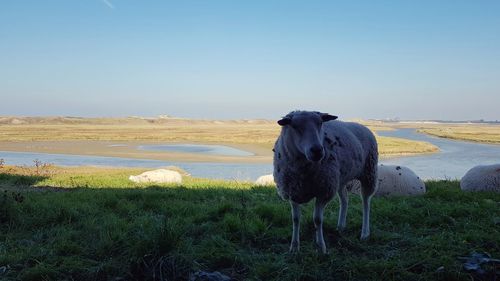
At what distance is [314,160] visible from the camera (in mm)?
5211

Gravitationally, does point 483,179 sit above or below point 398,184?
above

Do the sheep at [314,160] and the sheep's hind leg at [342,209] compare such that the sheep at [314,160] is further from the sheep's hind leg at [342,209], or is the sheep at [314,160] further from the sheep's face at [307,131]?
the sheep's hind leg at [342,209]

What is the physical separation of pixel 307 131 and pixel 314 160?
A: 438mm

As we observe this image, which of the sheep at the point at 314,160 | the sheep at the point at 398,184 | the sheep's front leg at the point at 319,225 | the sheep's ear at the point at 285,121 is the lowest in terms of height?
the sheep at the point at 398,184

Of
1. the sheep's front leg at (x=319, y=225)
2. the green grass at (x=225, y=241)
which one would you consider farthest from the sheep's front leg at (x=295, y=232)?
the sheep's front leg at (x=319, y=225)

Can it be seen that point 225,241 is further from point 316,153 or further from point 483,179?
point 483,179

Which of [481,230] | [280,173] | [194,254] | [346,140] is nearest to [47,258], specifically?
[194,254]

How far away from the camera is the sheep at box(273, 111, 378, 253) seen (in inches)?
217

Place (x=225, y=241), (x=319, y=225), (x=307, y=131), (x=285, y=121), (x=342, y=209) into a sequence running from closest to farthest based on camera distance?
1. (x=307, y=131)
2. (x=285, y=121)
3. (x=319, y=225)
4. (x=225, y=241)
5. (x=342, y=209)

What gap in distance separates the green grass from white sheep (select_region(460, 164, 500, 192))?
8.77 feet

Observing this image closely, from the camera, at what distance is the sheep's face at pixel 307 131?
17.1 ft

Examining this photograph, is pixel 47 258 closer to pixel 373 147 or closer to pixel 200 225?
pixel 200 225

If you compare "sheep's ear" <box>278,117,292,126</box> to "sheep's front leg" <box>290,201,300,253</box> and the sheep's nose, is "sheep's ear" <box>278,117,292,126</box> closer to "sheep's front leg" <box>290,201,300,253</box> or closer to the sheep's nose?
the sheep's nose

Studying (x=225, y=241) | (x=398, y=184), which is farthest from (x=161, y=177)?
(x=225, y=241)
